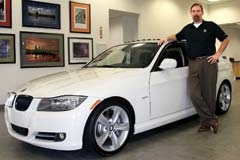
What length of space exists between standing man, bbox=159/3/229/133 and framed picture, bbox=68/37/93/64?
3721mm

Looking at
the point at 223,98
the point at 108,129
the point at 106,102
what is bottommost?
the point at 108,129

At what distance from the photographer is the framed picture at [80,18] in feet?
23.0

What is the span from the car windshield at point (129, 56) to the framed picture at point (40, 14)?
2898mm

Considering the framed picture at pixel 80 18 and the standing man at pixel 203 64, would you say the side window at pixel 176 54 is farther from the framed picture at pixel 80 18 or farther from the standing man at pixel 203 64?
the framed picture at pixel 80 18

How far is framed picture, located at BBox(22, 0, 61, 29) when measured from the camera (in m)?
6.22

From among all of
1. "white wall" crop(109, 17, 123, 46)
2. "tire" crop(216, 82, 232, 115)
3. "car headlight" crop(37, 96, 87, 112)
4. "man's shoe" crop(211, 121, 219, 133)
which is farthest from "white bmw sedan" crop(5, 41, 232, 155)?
"white wall" crop(109, 17, 123, 46)

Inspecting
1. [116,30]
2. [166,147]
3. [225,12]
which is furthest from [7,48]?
[225,12]

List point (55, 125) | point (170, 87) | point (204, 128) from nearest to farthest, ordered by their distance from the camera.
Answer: point (55, 125)
point (170, 87)
point (204, 128)

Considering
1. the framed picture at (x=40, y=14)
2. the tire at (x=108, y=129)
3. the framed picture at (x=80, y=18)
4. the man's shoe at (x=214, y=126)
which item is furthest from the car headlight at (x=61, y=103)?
the framed picture at (x=80, y=18)

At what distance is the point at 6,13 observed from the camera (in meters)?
5.92

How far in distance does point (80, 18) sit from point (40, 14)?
3.50 ft

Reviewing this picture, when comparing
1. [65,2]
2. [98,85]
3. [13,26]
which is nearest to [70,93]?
[98,85]

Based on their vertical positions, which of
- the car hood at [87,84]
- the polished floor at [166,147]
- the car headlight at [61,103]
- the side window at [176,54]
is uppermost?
the side window at [176,54]

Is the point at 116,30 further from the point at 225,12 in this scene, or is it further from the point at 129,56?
the point at 129,56
